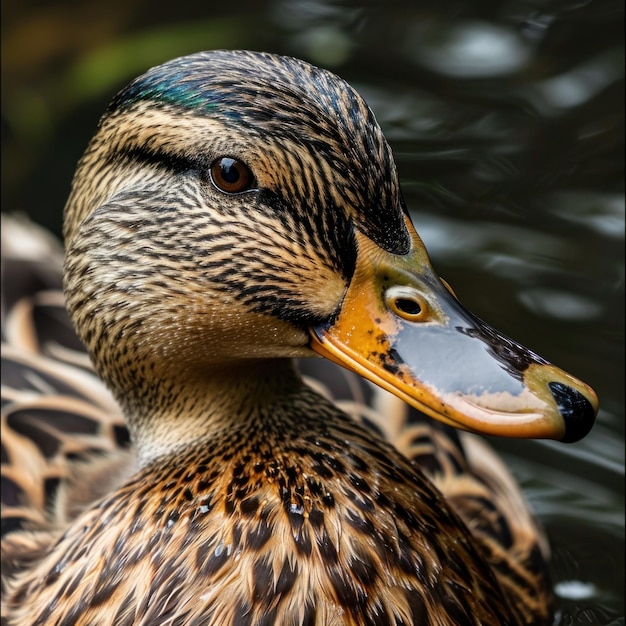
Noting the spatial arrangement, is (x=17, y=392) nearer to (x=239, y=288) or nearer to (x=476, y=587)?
(x=239, y=288)

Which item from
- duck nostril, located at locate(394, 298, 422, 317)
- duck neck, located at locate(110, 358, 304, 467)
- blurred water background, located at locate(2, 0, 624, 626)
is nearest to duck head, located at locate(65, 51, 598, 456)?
duck nostril, located at locate(394, 298, 422, 317)

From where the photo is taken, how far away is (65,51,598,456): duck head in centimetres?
236

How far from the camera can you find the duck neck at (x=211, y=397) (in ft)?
9.21

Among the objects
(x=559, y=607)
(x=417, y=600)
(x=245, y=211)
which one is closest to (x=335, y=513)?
(x=417, y=600)

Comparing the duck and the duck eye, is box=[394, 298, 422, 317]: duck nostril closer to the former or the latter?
the duck

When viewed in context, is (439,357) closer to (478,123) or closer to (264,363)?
(264,363)

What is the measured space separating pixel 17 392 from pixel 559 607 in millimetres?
1826

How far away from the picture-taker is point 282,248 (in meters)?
2.49

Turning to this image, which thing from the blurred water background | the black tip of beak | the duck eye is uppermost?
the duck eye

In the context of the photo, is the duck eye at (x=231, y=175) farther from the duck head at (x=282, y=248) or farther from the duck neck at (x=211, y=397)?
the duck neck at (x=211, y=397)

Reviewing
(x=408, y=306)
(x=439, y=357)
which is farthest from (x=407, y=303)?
(x=439, y=357)

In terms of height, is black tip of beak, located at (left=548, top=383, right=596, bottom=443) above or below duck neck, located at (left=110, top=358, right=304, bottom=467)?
above

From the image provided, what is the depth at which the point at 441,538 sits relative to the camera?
2.71 meters

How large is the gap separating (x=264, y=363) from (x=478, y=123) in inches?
108
